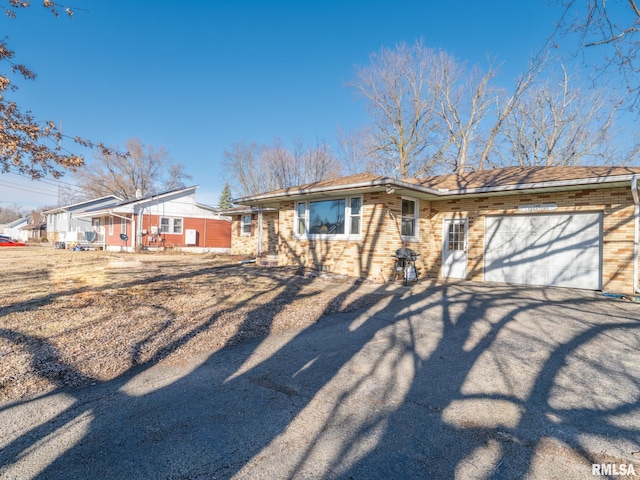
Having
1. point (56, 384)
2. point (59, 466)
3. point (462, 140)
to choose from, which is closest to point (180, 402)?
point (59, 466)

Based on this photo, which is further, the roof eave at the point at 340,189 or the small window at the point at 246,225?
the small window at the point at 246,225

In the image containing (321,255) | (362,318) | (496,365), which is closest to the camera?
(496,365)

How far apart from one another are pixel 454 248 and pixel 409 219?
1.65 m

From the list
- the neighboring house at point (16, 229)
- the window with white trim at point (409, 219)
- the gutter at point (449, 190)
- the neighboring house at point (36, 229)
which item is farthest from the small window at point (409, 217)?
the neighboring house at point (16, 229)

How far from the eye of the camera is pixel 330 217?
36.5 ft

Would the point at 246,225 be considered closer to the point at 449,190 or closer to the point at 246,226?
the point at 246,226

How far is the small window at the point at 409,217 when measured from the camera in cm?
1050

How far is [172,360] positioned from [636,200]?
9.72 m

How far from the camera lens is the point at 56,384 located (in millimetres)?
3350

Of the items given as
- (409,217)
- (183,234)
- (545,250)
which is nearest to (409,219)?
(409,217)

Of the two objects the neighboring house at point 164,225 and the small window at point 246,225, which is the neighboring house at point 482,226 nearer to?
the small window at point 246,225

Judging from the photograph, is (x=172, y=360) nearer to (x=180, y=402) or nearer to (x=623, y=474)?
(x=180, y=402)

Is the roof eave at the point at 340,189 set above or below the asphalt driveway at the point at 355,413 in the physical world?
above

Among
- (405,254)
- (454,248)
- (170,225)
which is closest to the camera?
(405,254)
